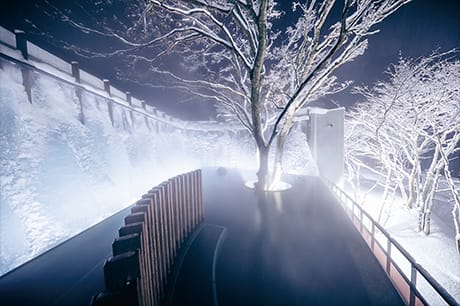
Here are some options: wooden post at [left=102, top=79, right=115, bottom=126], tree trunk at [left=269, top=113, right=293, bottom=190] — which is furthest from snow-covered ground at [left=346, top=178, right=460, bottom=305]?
wooden post at [left=102, top=79, right=115, bottom=126]

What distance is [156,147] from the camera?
16.9m

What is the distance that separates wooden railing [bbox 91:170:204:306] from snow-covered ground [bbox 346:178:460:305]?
11875mm

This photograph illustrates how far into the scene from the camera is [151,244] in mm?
3143

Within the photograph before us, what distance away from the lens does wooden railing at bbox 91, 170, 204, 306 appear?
6.58 feet

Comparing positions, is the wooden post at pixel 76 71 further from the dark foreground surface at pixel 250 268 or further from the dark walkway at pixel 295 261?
Result: the dark walkway at pixel 295 261

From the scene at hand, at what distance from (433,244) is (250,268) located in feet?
51.2

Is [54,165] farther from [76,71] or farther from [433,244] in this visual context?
[433,244]

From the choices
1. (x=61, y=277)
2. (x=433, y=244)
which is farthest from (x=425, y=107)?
(x=61, y=277)

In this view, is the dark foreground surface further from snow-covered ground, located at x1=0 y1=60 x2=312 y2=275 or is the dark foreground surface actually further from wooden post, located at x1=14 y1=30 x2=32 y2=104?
wooden post, located at x1=14 y1=30 x2=32 y2=104

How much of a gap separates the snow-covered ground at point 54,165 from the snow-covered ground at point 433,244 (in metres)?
15.3

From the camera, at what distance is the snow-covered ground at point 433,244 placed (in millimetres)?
9710

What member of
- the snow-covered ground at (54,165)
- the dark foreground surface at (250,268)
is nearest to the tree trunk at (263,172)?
the dark foreground surface at (250,268)

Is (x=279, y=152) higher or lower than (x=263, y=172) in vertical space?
higher

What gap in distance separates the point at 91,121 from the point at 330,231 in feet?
36.1
